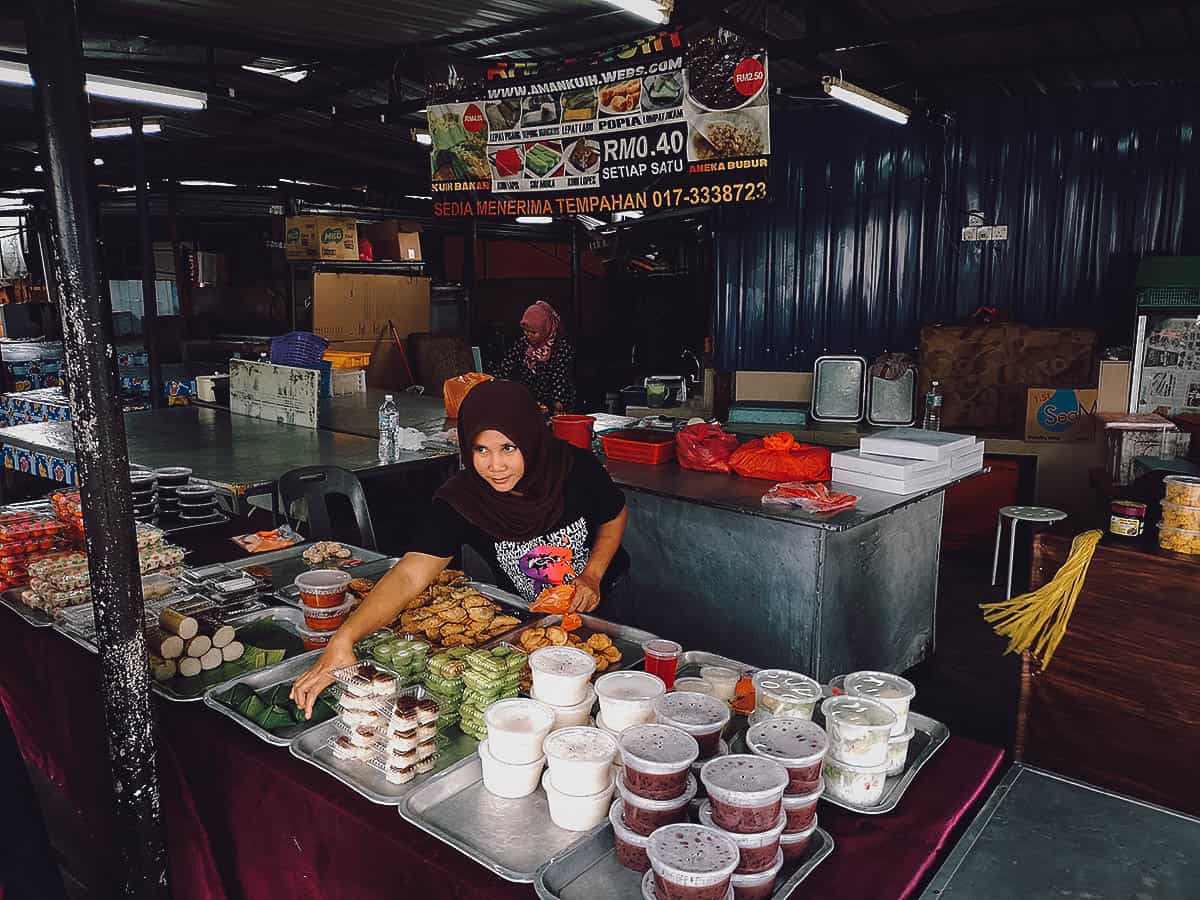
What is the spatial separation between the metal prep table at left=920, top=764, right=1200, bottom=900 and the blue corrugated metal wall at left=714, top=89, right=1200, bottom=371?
5902mm

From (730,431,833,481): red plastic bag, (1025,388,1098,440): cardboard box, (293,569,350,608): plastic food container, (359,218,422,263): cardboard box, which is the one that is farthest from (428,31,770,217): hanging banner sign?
(359,218,422,263): cardboard box

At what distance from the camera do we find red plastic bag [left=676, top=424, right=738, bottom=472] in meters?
4.27

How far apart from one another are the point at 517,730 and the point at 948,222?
21.6 ft

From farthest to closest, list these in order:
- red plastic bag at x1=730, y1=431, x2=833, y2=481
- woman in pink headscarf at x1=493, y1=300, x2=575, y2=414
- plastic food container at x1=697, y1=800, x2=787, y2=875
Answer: woman in pink headscarf at x1=493, y1=300, x2=575, y2=414, red plastic bag at x1=730, y1=431, x2=833, y2=481, plastic food container at x1=697, y1=800, x2=787, y2=875

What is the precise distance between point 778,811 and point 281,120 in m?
8.61

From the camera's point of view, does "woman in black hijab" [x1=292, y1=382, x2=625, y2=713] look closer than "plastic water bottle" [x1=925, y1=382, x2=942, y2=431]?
Yes

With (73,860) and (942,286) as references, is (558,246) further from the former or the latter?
(73,860)

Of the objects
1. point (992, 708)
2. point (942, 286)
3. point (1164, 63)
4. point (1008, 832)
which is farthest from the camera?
point (942, 286)

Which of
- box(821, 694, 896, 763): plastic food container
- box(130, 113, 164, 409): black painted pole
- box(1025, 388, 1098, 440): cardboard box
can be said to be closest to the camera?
box(821, 694, 896, 763): plastic food container

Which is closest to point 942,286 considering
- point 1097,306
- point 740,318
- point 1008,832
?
point 1097,306

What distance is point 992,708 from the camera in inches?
157

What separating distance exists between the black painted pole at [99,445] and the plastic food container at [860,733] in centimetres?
139

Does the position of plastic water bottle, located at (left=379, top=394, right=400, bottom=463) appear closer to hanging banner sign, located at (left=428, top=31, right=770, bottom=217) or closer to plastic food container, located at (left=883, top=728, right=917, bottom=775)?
hanging banner sign, located at (left=428, top=31, right=770, bottom=217)

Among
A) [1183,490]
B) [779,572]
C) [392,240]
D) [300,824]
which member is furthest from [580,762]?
[392,240]
